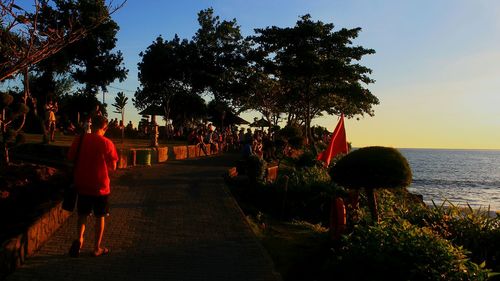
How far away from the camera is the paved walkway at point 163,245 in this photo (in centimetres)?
583

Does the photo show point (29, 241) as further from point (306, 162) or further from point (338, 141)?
point (306, 162)

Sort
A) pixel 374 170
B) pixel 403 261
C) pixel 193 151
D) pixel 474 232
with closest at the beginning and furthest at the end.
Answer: pixel 403 261 < pixel 374 170 < pixel 474 232 < pixel 193 151

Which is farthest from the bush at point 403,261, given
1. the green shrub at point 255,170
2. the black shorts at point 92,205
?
the green shrub at point 255,170

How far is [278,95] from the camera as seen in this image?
43.5 meters

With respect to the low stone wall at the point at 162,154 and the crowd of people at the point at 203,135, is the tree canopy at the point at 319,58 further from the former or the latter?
the low stone wall at the point at 162,154

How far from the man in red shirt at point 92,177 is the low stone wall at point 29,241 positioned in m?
0.54

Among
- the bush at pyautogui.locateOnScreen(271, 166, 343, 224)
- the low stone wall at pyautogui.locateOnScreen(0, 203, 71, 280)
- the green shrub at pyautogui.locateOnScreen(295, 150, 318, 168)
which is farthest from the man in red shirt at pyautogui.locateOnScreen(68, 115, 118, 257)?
the green shrub at pyautogui.locateOnScreen(295, 150, 318, 168)

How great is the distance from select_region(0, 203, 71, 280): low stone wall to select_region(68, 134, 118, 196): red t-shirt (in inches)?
33.5

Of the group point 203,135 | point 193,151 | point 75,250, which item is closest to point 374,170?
point 75,250

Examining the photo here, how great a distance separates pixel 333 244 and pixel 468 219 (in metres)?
3.21

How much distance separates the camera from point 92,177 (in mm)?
6266

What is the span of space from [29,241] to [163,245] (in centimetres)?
179

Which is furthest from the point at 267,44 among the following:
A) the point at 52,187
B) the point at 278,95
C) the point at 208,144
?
the point at 52,187

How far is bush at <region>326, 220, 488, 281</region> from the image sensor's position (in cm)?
591
